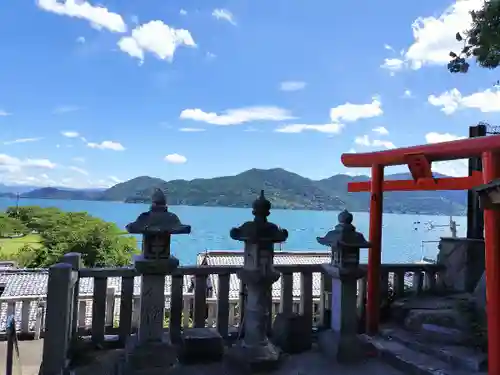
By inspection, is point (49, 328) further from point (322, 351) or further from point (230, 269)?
point (322, 351)

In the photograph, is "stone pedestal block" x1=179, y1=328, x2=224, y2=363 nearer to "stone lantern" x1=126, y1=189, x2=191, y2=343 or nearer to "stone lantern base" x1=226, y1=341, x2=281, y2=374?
"stone lantern base" x1=226, y1=341, x2=281, y2=374

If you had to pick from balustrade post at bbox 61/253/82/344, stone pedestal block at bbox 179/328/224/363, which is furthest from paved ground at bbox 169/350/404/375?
balustrade post at bbox 61/253/82/344

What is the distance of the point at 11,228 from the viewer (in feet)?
130

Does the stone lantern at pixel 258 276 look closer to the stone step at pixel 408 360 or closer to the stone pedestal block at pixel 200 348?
the stone pedestal block at pixel 200 348

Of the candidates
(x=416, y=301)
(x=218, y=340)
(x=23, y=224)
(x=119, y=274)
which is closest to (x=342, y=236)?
(x=218, y=340)

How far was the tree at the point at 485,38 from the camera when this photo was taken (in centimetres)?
633

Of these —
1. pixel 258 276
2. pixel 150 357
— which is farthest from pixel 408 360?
pixel 150 357

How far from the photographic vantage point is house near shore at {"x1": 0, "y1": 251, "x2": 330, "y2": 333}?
22.4ft

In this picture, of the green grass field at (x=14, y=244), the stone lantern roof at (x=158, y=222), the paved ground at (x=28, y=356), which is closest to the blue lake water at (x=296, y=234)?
the stone lantern roof at (x=158, y=222)

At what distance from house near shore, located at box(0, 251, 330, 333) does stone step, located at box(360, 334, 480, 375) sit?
4.36 feet

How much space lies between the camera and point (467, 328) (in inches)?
187

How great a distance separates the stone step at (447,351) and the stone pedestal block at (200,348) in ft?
7.10

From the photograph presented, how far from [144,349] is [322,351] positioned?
2053 mm

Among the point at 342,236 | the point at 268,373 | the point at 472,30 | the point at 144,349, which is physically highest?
the point at 472,30
